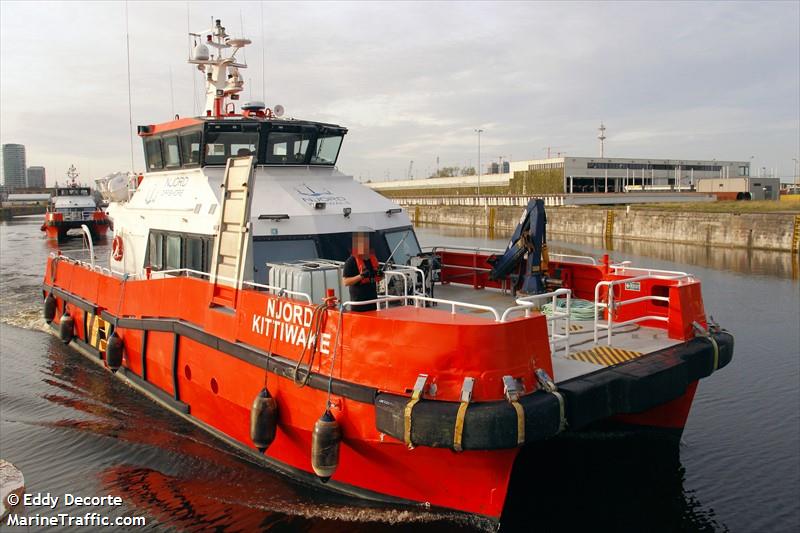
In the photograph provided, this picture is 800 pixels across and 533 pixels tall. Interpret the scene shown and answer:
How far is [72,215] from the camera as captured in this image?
38531 mm

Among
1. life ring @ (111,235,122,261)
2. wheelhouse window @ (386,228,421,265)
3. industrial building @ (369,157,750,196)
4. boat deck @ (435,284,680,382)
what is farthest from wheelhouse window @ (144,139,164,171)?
industrial building @ (369,157,750,196)

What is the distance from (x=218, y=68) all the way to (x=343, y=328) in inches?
A: 260

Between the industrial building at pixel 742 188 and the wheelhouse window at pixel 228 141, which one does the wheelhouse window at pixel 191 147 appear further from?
the industrial building at pixel 742 188

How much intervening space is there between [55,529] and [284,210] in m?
4.19

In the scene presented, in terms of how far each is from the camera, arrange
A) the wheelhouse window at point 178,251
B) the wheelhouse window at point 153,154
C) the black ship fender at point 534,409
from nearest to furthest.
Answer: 1. the black ship fender at point 534,409
2. the wheelhouse window at point 178,251
3. the wheelhouse window at point 153,154

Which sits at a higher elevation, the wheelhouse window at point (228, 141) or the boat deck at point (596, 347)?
the wheelhouse window at point (228, 141)

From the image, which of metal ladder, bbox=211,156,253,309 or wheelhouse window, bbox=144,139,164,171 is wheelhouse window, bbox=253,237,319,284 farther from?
wheelhouse window, bbox=144,139,164,171

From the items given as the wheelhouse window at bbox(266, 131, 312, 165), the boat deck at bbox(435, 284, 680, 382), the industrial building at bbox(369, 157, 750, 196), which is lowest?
the boat deck at bbox(435, 284, 680, 382)

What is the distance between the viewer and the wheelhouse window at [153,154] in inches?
383

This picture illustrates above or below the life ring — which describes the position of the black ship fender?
below

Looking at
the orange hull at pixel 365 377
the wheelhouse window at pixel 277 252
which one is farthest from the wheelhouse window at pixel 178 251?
the wheelhouse window at pixel 277 252

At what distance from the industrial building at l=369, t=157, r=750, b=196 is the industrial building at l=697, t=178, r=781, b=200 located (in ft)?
14.1

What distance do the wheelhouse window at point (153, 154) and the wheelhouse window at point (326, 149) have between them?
2.47 meters

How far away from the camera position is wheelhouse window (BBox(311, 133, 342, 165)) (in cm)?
911
